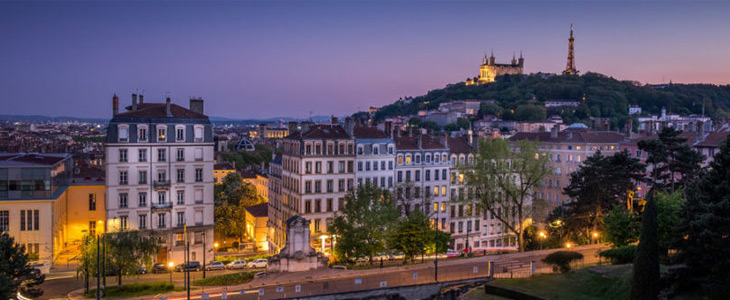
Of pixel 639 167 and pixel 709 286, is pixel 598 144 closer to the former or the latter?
pixel 639 167

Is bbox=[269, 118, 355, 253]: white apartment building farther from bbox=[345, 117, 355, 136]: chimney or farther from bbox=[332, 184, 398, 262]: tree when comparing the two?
bbox=[332, 184, 398, 262]: tree

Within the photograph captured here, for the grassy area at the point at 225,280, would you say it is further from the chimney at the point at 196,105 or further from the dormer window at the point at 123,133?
the chimney at the point at 196,105

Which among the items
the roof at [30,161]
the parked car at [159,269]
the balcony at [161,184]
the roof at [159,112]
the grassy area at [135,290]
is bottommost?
the parked car at [159,269]

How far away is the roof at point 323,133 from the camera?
54.0 m

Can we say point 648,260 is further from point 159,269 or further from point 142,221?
point 142,221

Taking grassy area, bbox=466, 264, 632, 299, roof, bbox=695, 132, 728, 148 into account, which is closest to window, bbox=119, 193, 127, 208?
grassy area, bbox=466, 264, 632, 299

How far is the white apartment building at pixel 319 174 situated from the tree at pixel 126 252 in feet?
56.3

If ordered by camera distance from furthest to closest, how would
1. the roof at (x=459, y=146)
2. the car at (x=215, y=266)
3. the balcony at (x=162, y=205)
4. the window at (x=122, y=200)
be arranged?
the roof at (x=459, y=146)
the balcony at (x=162, y=205)
the window at (x=122, y=200)
the car at (x=215, y=266)

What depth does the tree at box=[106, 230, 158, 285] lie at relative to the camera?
122 ft

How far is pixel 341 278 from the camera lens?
38188 mm

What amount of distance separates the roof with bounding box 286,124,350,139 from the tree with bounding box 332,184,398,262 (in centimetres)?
1030

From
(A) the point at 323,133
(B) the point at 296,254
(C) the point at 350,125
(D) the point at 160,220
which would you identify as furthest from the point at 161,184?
(C) the point at 350,125

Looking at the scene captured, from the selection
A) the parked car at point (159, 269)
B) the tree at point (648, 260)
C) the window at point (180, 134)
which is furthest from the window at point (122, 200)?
the tree at point (648, 260)

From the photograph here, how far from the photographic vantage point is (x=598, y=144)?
76.6 meters
